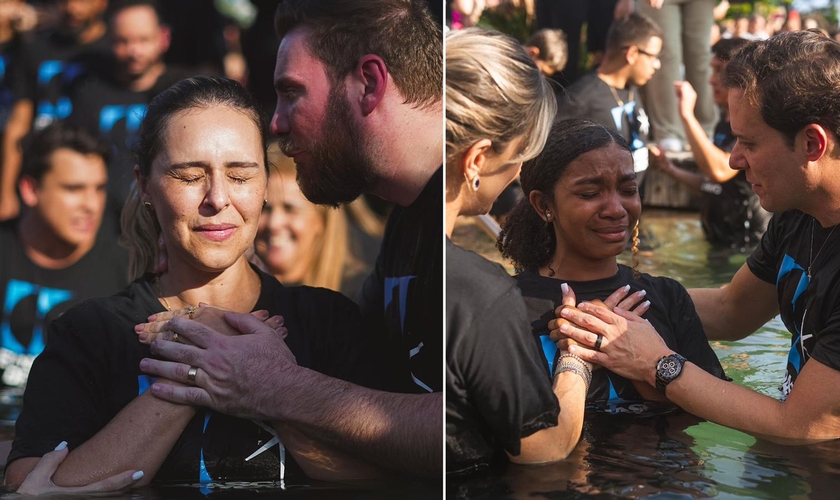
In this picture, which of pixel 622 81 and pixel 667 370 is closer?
pixel 667 370

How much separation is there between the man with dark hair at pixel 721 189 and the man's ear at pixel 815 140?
351 cm

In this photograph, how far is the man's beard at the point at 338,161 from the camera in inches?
105

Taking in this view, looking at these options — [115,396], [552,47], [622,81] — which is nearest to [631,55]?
[622,81]

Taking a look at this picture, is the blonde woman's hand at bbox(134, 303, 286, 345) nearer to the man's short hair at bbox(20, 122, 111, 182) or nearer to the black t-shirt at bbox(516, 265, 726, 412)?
the black t-shirt at bbox(516, 265, 726, 412)

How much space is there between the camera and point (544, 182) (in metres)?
3.07

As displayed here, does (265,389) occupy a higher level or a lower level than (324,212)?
lower

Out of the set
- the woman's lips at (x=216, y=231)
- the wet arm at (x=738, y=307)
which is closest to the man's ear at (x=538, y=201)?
the wet arm at (x=738, y=307)

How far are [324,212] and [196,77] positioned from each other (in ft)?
1.92

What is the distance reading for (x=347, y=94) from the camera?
2658 mm

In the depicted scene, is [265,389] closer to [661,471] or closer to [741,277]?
[661,471]

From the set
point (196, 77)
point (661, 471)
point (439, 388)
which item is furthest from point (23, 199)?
point (661, 471)

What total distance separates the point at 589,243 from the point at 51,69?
192 cm

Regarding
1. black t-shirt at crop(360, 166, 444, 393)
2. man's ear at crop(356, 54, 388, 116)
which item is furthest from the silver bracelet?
man's ear at crop(356, 54, 388, 116)

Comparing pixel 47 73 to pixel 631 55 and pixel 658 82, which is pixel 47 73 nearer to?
pixel 631 55
